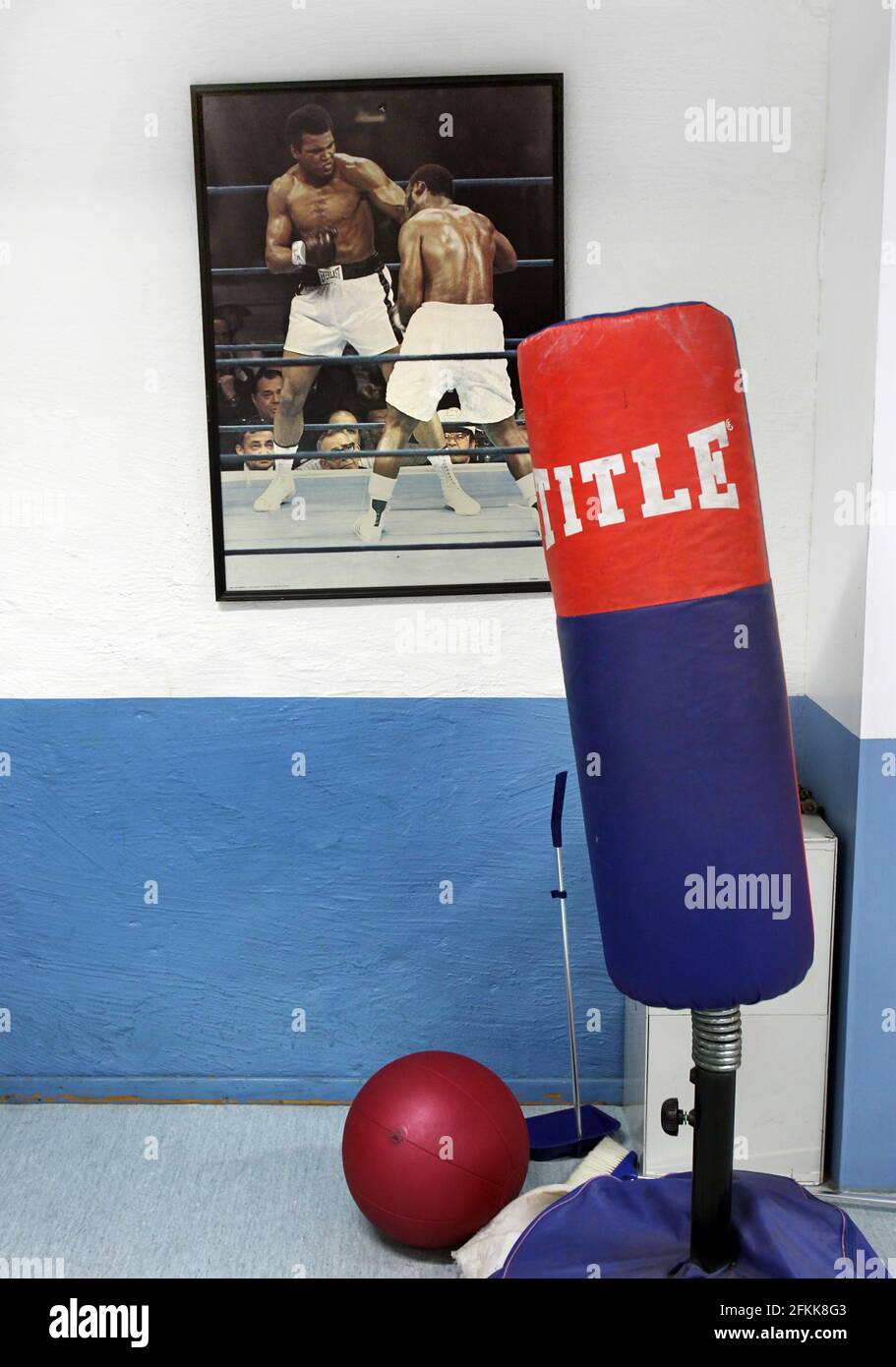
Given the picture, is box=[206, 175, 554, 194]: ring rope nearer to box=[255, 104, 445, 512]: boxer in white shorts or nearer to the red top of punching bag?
box=[255, 104, 445, 512]: boxer in white shorts

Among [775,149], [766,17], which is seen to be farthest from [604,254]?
[766,17]

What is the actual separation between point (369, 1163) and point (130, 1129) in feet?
2.85

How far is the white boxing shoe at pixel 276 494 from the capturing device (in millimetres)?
2942

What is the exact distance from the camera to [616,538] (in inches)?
69.9

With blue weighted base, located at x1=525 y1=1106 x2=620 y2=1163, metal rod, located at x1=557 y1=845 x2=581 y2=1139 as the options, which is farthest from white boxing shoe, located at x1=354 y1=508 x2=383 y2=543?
blue weighted base, located at x1=525 y1=1106 x2=620 y2=1163

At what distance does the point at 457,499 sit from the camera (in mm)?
2941

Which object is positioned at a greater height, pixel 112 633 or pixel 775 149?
pixel 775 149

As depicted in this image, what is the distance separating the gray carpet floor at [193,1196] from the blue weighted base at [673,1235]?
0.46 meters

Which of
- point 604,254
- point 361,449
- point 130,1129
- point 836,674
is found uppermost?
point 604,254

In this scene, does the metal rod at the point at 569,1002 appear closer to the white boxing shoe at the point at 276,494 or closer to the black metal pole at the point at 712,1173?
the black metal pole at the point at 712,1173

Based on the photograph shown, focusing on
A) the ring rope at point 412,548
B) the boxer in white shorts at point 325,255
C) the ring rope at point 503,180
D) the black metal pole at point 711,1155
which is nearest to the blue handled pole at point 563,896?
the ring rope at point 412,548

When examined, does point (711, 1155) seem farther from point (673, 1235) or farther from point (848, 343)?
point (848, 343)
